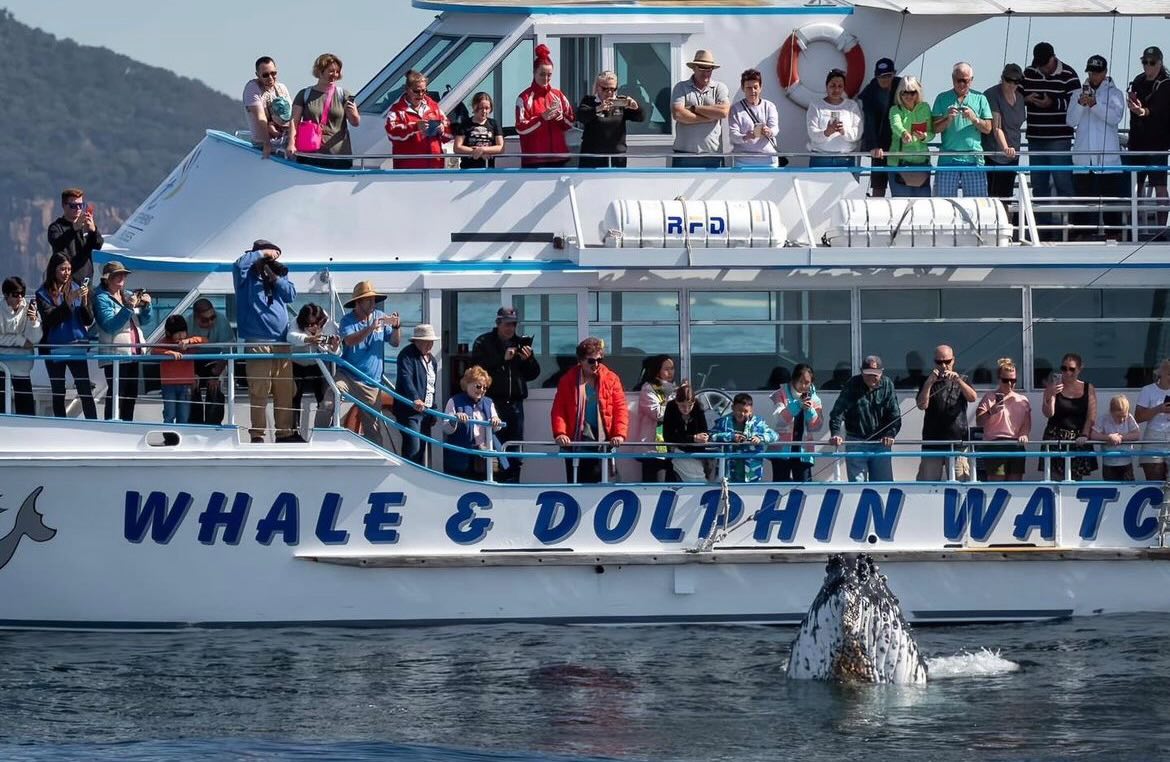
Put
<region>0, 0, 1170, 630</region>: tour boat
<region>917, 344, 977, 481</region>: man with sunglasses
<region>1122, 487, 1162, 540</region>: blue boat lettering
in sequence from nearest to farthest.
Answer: <region>0, 0, 1170, 630</region>: tour boat < <region>1122, 487, 1162, 540</region>: blue boat lettering < <region>917, 344, 977, 481</region>: man with sunglasses

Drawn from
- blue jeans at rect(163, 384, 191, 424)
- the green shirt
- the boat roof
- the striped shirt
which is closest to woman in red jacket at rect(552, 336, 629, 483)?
blue jeans at rect(163, 384, 191, 424)

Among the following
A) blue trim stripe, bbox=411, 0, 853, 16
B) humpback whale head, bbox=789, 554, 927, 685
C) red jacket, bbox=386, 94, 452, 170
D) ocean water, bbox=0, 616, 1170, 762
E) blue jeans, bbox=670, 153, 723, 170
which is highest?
blue trim stripe, bbox=411, 0, 853, 16

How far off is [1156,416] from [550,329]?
524cm

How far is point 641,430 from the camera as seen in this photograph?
16.8 meters

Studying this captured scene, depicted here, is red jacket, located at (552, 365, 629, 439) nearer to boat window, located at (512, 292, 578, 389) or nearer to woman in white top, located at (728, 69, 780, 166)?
boat window, located at (512, 292, 578, 389)

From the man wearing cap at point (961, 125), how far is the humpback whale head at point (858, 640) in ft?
14.8

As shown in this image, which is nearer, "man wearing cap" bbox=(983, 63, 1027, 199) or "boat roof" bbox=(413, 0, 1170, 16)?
"boat roof" bbox=(413, 0, 1170, 16)

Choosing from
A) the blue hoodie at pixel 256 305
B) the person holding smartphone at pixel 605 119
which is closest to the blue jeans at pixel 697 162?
the person holding smartphone at pixel 605 119

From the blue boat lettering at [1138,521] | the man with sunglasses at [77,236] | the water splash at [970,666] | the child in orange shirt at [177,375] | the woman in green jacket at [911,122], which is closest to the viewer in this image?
the water splash at [970,666]

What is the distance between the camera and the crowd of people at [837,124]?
679 inches

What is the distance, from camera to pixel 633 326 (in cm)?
1717

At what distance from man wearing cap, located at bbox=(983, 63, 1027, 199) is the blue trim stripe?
5.13ft

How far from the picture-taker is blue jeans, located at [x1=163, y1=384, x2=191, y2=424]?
16.1 m

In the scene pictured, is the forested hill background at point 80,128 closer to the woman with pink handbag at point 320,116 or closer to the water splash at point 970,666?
the woman with pink handbag at point 320,116
